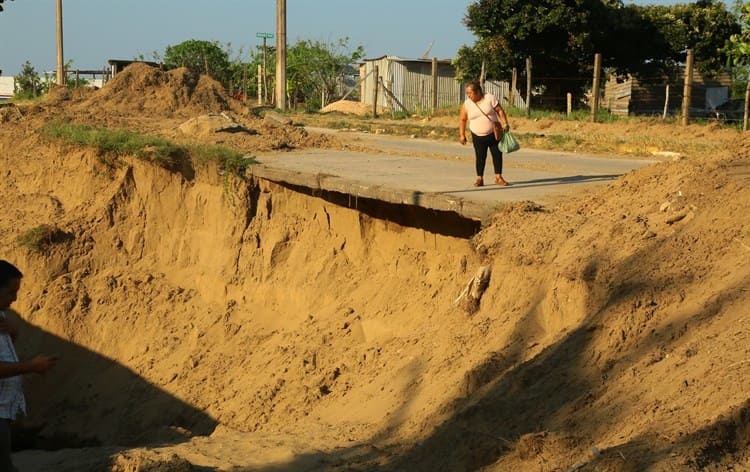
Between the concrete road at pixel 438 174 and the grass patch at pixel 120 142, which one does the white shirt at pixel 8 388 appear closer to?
the concrete road at pixel 438 174

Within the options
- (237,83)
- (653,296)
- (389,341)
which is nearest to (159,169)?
(389,341)

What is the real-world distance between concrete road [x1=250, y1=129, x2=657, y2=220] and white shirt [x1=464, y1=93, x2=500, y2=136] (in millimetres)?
615

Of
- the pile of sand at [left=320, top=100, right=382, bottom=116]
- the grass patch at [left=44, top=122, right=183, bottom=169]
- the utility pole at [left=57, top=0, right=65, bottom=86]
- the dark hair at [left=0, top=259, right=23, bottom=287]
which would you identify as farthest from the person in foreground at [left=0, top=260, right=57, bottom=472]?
the utility pole at [left=57, top=0, right=65, bottom=86]

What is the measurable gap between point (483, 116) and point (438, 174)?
1436mm

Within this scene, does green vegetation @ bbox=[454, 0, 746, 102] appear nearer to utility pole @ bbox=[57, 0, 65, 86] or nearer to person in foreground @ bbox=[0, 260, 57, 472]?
utility pole @ bbox=[57, 0, 65, 86]

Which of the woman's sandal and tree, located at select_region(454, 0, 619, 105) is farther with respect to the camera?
tree, located at select_region(454, 0, 619, 105)

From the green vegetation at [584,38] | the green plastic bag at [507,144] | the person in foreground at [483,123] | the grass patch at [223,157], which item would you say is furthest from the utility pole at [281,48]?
the green plastic bag at [507,144]

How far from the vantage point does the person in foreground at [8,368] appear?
4.97 m

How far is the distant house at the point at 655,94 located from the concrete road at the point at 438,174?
18.4 meters

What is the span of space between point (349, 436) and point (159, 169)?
297 inches

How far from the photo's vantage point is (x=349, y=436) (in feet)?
25.1

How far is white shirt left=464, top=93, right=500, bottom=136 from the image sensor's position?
10539 millimetres

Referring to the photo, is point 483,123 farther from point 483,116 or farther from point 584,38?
point 584,38

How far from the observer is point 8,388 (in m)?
5.15
